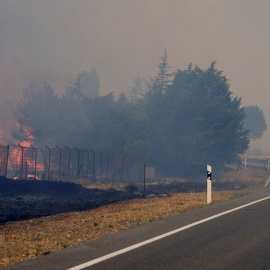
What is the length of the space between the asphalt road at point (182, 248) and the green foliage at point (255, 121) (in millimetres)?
150079

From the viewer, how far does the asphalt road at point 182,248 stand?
5.74 meters

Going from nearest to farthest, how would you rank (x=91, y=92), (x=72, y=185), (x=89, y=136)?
(x=72, y=185) → (x=89, y=136) → (x=91, y=92)

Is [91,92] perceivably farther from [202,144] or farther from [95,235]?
[95,235]

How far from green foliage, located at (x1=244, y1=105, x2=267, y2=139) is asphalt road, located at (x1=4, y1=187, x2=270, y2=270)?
492ft

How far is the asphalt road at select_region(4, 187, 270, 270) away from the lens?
574 cm

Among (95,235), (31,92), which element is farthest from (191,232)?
(31,92)

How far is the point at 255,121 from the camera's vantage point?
155 m

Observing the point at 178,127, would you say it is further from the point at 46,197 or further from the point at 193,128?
the point at 46,197

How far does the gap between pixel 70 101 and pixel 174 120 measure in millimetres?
21696

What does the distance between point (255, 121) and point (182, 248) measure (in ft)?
509

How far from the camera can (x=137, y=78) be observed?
362 ft

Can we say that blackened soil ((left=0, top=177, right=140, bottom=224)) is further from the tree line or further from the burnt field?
the tree line

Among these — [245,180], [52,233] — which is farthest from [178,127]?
[52,233]

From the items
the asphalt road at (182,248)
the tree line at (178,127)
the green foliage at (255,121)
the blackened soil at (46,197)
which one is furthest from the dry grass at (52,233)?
the green foliage at (255,121)
